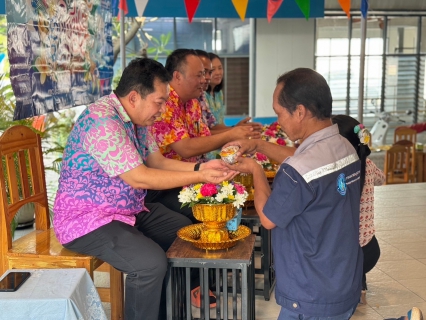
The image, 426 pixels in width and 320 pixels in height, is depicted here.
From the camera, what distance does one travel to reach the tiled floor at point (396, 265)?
3418mm

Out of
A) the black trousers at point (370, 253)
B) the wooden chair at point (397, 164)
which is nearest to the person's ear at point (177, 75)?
the black trousers at point (370, 253)

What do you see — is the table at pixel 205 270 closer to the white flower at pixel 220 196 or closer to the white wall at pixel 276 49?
the white flower at pixel 220 196

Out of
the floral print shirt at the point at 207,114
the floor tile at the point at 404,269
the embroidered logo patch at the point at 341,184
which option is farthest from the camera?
the floral print shirt at the point at 207,114

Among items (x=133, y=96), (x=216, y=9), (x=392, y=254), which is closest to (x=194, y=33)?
(x=216, y=9)

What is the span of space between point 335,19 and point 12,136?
35.1ft

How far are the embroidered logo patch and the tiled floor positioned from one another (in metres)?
1.47

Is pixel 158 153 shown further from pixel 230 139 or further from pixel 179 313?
pixel 179 313

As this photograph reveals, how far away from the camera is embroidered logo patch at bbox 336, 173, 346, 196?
2.01 meters

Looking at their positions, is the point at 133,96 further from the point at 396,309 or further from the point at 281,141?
the point at 396,309

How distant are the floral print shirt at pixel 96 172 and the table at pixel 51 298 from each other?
31 cm

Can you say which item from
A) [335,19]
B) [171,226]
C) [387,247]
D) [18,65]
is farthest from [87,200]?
[335,19]

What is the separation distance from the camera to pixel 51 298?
7.02ft

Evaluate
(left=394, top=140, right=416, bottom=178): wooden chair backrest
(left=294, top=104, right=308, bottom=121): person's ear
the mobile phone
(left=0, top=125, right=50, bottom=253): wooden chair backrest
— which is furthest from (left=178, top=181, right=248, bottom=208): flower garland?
(left=394, top=140, right=416, bottom=178): wooden chair backrest

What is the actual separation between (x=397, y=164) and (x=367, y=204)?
6606 mm
